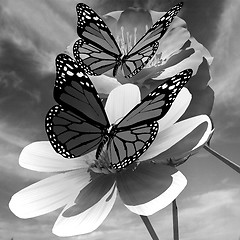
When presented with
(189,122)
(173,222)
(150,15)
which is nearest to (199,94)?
(189,122)

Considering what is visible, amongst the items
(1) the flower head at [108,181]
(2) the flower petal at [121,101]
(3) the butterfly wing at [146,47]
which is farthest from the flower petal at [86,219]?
(3) the butterfly wing at [146,47]

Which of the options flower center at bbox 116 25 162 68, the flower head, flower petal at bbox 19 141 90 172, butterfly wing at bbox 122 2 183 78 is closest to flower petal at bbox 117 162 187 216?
the flower head

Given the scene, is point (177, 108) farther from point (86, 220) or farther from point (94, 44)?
point (94, 44)

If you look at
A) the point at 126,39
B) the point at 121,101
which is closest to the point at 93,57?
the point at 126,39

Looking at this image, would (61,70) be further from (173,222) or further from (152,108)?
(173,222)

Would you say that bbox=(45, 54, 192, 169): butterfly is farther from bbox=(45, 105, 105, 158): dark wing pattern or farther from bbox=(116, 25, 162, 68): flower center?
bbox=(116, 25, 162, 68): flower center

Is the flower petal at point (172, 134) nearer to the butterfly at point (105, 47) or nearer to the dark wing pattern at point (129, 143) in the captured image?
the dark wing pattern at point (129, 143)

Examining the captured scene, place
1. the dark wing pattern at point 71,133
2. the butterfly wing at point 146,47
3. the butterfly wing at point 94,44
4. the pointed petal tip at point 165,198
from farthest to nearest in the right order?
the butterfly wing at point 94,44 < the butterfly wing at point 146,47 < the dark wing pattern at point 71,133 < the pointed petal tip at point 165,198
